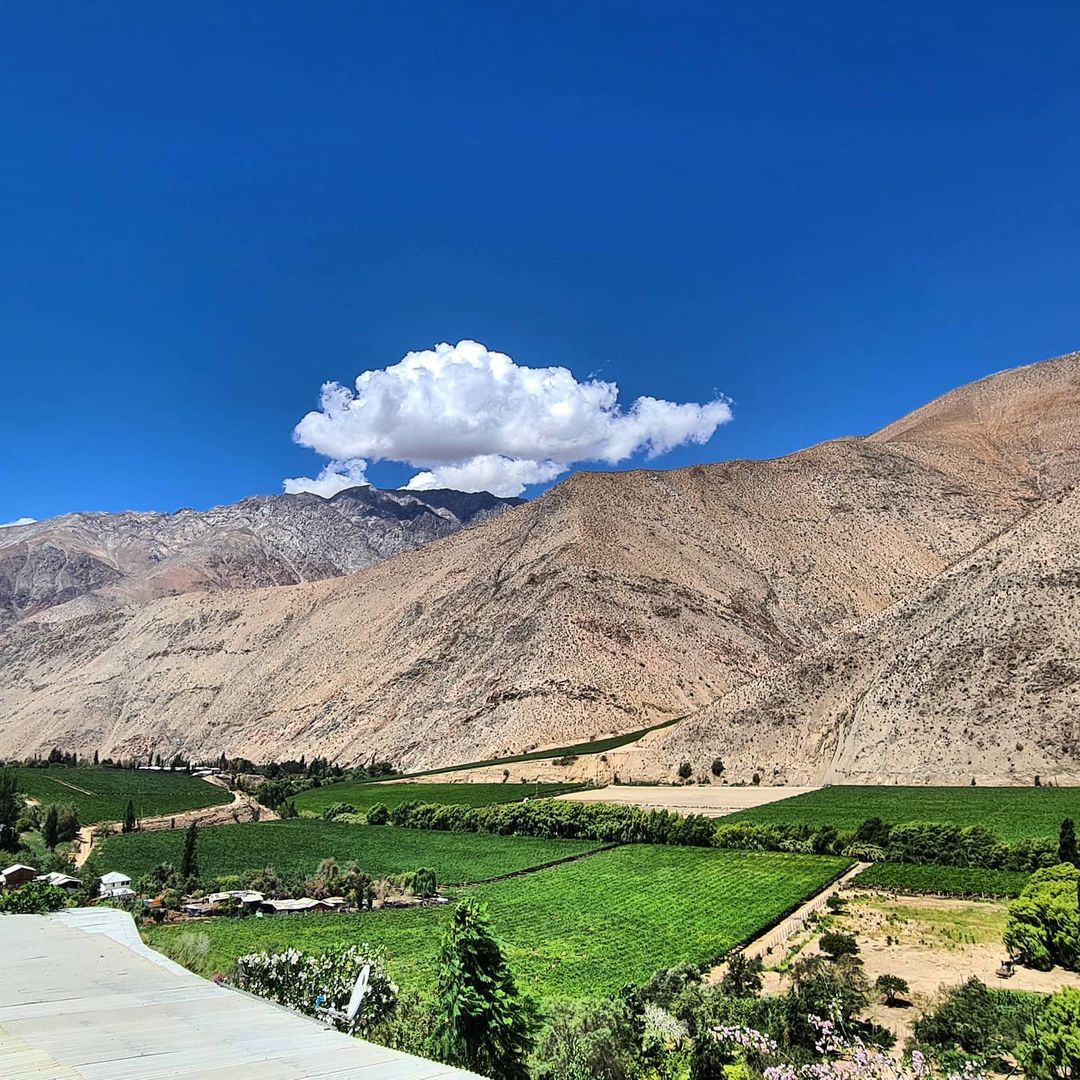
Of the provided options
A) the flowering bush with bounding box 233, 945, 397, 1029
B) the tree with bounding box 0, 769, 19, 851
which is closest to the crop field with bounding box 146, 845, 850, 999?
the flowering bush with bounding box 233, 945, 397, 1029

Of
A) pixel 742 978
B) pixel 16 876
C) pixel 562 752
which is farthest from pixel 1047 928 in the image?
pixel 562 752

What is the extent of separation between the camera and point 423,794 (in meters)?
70.7

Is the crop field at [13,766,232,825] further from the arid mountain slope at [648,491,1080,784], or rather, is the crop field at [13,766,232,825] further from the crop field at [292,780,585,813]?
the arid mountain slope at [648,491,1080,784]

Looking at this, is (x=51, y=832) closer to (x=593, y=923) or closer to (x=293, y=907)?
(x=293, y=907)

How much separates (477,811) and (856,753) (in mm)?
28427

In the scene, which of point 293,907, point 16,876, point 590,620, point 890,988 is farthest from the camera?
point 590,620

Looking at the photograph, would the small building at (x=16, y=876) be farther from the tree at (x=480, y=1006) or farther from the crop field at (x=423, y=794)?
the crop field at (x=423, y=794)

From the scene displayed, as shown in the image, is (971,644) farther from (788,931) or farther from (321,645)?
(321,645)

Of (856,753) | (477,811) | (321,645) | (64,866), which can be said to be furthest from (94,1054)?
(321,645)

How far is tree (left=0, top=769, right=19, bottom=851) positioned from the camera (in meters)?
52.9

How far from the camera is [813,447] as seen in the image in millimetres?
141875

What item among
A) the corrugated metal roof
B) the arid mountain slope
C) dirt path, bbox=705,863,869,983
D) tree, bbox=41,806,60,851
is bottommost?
tree, bbox=41,806,60,851

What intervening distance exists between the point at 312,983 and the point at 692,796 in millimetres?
47286

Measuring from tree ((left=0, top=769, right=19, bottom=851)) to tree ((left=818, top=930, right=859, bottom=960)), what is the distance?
1988 inches
